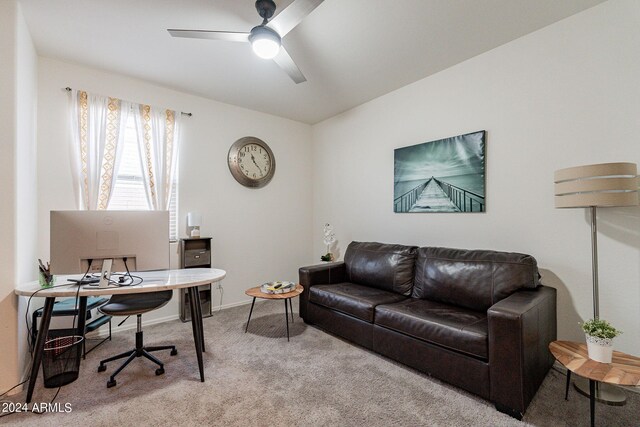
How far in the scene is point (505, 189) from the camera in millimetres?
2633

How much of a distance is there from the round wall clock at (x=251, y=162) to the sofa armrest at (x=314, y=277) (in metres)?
1.64

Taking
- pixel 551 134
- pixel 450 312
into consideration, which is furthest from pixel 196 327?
pixel 551 134

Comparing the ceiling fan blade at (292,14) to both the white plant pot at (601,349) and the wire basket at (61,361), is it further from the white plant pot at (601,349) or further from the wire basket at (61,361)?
the wire basket at (61,361)

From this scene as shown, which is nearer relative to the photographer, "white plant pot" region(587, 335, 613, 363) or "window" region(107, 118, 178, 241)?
"white plant pot" region(587, 335, 613, 363)

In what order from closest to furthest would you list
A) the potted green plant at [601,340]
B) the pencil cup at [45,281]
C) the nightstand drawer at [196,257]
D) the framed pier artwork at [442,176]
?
the potted green plant at [601,340] → the pencil cup at [45,281] → the framed pier artwork at [442,176] → the nightstand drawer at [196,257]

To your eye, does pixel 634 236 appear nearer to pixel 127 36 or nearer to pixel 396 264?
pixel 396 264

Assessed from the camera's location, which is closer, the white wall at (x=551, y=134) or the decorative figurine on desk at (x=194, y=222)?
the white wall at (x=551, y=134)

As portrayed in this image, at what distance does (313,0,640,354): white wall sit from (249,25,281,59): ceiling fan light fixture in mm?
1934

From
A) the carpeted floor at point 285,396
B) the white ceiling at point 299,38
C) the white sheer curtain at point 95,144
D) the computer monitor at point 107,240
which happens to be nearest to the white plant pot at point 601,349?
the carpeted floor at point 285,396

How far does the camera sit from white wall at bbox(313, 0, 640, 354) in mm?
2035

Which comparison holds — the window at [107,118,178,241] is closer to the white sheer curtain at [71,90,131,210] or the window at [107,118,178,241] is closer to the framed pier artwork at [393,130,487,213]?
the white sheer curtain at [71,90,131,210]

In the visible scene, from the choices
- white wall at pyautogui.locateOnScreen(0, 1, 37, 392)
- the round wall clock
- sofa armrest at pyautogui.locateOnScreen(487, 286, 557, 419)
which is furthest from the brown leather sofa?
white wall at pyautogui.locateOnScreen(0, 1, 37, 392)

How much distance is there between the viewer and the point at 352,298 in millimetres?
2707

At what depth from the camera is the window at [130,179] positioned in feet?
10.3
